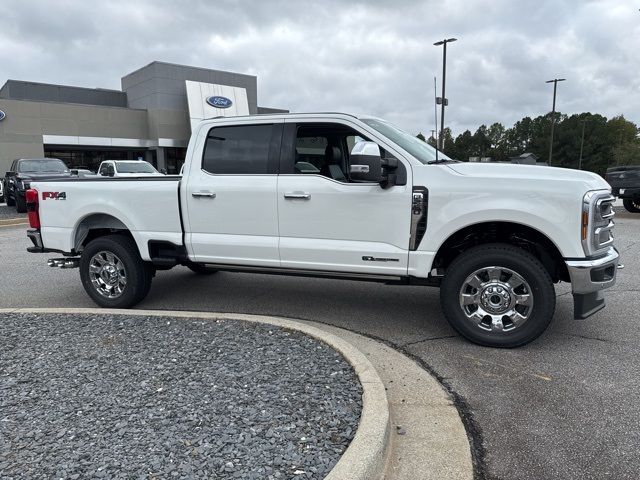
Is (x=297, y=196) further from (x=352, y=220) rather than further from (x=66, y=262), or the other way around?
(x=66, y=262)

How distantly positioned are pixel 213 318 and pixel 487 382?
8.37 ft

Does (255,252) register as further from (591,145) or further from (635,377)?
(591,145)

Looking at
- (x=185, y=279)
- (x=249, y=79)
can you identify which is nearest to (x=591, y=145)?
(x=249, y=79)

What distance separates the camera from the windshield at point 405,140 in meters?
4.73

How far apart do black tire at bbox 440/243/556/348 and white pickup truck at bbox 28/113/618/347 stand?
0.01 meters

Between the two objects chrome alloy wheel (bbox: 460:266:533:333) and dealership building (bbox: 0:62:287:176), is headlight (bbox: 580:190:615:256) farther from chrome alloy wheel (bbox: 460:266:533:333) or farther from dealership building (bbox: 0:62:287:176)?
dealership building (bbox: 0:62:287:176)

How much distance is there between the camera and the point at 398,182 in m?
4.46

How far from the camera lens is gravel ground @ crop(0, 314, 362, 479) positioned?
2574 millimetres

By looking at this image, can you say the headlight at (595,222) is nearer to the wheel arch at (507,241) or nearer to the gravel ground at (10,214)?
the wheel arch at (507,241)

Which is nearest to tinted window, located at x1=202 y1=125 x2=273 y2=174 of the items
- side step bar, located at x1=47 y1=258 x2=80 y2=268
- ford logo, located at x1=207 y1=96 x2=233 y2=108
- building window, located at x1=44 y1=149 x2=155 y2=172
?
side step bar, located at x1=47 y1=258 x2=80 y2=268

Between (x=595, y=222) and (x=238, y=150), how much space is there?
3345 millimetres

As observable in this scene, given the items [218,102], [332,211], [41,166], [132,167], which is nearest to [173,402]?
[332,211]

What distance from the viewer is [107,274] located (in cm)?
576

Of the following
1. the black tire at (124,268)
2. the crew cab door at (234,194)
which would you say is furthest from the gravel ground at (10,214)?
the crew cab door at (234,194)
